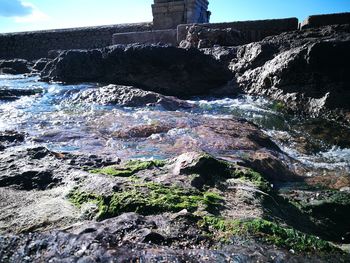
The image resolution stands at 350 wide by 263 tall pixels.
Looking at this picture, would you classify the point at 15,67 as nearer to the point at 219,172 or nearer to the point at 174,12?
the point at 174,12

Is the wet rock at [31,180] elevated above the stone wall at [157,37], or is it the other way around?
the stone wall at [157,37]

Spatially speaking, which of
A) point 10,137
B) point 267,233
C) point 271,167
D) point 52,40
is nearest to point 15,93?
point 10,137

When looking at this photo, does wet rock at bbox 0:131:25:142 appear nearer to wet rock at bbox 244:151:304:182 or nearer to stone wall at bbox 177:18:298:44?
wet rock at bbox 244:151:304:182

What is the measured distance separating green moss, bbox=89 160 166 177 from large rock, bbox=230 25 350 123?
180 inches

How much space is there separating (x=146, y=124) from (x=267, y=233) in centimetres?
344

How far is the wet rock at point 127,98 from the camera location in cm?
641

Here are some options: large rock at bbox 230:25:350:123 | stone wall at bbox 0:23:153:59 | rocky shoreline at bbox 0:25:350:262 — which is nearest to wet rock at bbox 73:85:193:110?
rocky shoreline at bbox 0:25:350:262

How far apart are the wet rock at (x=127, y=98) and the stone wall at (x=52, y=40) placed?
47.4 feet

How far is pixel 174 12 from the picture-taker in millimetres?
18000

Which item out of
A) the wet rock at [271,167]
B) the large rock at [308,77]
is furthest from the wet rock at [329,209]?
the large rock at [308,77]

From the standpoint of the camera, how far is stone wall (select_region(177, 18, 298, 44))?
11.8m

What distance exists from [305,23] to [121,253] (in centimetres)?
1170

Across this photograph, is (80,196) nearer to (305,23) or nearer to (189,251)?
(189,251)

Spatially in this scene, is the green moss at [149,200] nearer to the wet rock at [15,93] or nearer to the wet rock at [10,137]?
the wet rock at [10,137]
